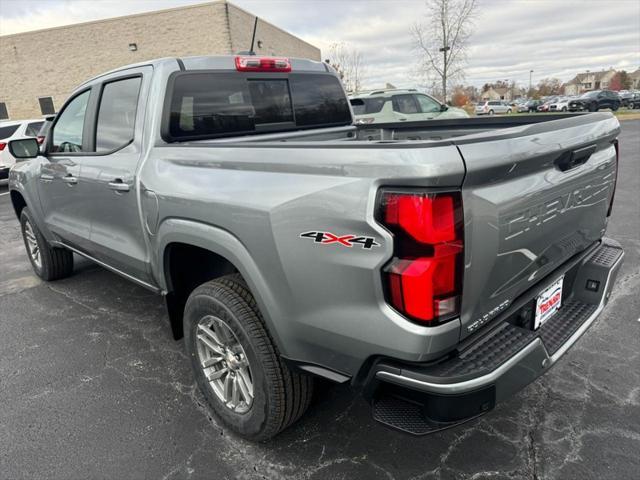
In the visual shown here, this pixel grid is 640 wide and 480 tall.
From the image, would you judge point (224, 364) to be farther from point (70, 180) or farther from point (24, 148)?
point (24, 148)

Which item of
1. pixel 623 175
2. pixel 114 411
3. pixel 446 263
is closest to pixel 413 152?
pixel 446 263

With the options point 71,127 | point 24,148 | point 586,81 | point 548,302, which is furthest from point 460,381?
point 586,81

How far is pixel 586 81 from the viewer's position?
125 meters

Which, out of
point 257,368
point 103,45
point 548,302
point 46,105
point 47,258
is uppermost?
point 103,45

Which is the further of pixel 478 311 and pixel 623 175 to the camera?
→ pixel 623 175

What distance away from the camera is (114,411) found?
284cm

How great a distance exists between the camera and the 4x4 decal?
5.43ft

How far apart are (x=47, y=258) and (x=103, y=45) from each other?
26.4 m

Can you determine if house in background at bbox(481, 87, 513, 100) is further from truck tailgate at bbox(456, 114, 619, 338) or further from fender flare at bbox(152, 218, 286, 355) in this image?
fender flare at bbox(152, 218, 286, 355)

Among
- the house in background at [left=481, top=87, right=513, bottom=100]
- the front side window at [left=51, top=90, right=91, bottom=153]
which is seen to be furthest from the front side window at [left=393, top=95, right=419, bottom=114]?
the house in background at [left=481, top=87, right=513, bottom=100]

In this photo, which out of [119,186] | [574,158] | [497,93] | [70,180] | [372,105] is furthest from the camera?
[497,93]

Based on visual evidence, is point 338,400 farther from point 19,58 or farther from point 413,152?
point 19,58

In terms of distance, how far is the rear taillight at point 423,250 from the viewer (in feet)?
5.18

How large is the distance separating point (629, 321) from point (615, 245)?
114 centimetres
